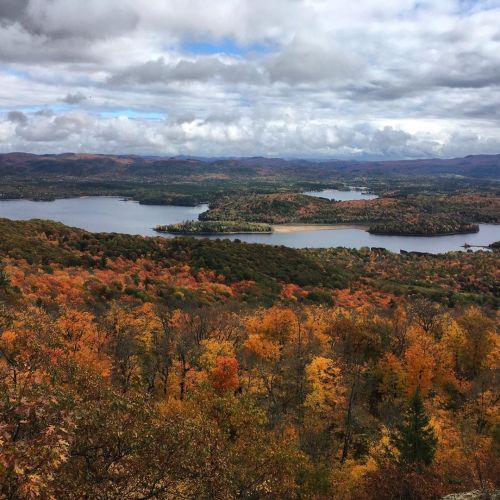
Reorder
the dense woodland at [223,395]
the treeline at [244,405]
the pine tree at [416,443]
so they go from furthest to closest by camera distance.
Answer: the pine tree at [416,443], the dense woodland at [223,395], the treeline at [244,405]

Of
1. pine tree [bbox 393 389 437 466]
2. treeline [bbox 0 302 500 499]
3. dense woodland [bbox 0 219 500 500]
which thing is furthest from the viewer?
pine tree [bbox 393 389 437 466]

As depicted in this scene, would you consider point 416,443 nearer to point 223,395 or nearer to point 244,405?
point 244,405

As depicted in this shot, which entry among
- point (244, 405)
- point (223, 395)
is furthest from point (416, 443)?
point (223, 395)

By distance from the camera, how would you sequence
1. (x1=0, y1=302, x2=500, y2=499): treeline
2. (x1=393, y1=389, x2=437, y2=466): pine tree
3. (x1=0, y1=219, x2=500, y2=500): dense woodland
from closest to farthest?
(x1=0, y1=302, x2=500, y2=499): treeline
(x1=0, y1=219, x2=500, y2=500): dense woodland
(x1=393, y1=389, x2=437, y2=466): pine tree

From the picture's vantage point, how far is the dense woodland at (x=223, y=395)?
15703mm

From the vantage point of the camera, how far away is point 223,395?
1423 inches

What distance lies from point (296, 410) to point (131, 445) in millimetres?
29544

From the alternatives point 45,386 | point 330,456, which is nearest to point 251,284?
point 330,456

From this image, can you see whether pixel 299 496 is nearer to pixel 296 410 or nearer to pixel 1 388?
pixel 296 410

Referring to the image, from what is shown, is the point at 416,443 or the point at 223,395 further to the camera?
the point at 223,395

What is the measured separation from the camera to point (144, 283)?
88.2 metres

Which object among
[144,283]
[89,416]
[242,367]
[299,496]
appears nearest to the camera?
[89,416]

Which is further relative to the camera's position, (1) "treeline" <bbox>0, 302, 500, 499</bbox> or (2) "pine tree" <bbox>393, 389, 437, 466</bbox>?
(2) "pine tree" <bbox>393, 389, 437, 466</bbox>

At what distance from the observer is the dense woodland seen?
15.7 meters
